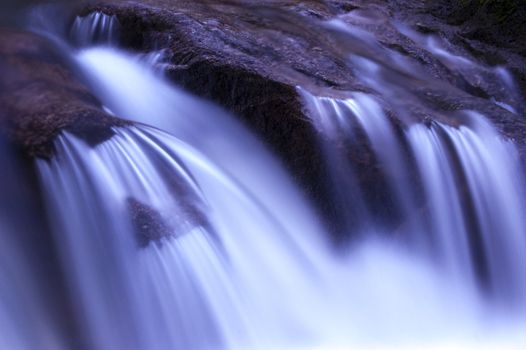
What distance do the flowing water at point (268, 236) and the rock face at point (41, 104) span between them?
4.1 inches

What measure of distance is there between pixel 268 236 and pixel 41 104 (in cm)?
158

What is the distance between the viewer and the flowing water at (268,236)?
2877mm

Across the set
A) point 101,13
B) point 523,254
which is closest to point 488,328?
point 523,254

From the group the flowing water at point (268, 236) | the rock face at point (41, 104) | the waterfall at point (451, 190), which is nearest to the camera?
the flowing water at point (268, 236)

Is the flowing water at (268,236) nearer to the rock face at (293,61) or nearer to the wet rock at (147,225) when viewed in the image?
the wet rock at (147,225)

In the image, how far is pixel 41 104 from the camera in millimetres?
3242

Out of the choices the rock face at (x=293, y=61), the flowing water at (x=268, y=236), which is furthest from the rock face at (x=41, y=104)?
the rock face at (x=293, y=61)

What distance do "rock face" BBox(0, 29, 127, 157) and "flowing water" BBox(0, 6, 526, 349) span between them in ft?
0.34

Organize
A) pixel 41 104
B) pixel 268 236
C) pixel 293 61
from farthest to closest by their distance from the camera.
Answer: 1. pixel 293 61
2. pixel 268 236
3. pixel 41 104

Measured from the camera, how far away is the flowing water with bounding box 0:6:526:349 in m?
2.88

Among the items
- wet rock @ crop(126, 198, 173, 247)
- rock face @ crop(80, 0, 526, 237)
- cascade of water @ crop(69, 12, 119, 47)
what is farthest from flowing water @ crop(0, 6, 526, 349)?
cascade of water @ crop(69, 12, 119, 47)

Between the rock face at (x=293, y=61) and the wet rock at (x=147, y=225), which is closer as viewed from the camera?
the wet rock at (x=147, y=225)

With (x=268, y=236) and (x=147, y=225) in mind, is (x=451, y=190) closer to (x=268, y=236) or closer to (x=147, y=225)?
(x=268, y=236)

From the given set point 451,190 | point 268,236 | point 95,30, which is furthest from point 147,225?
point 95,30
